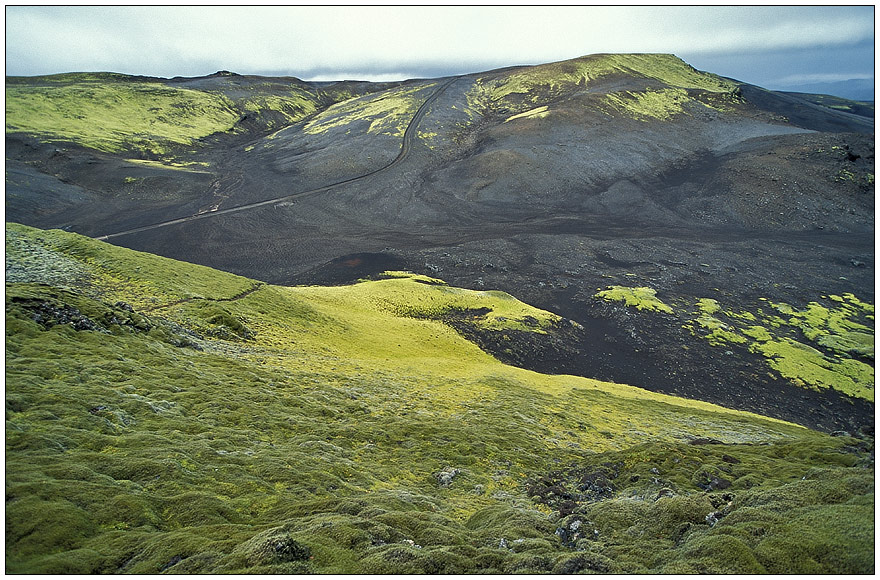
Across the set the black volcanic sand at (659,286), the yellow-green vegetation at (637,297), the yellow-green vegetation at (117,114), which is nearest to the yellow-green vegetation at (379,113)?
the yellow-green vegetation at (117,114)

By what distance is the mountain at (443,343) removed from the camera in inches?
403

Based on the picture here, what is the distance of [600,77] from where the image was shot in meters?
156

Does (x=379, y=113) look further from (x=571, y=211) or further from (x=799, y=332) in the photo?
(x=799, y=332)

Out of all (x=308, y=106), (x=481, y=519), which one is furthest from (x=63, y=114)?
(x=481, y=519)

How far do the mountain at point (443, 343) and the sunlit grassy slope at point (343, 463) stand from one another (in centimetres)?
10

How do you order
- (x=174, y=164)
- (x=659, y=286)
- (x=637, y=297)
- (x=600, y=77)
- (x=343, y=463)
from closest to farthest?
1. (x=343, y=463)
2. (x=637, y=297)
3. (x=659, y=286)
4. (x=174, y=164)
5. (x=600, y=77)

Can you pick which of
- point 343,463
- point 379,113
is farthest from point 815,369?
point 379,113

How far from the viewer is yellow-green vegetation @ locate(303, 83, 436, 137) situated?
132 metres

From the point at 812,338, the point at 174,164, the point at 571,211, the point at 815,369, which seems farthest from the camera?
the point at 174,164

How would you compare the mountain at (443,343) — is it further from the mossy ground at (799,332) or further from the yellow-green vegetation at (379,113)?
the yellow-green vegetation at (379,113)

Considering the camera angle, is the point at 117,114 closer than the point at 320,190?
No

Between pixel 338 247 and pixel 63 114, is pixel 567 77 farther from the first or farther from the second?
pixel 63 114

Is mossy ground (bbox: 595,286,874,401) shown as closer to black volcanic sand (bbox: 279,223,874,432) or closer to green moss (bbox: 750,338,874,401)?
green moss (bbox: 750,338,874,401)

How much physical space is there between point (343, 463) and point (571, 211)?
279 feet
